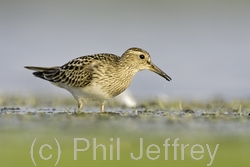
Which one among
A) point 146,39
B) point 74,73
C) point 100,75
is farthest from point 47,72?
point 146,39

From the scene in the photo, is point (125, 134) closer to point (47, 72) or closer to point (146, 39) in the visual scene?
point (47, 72)

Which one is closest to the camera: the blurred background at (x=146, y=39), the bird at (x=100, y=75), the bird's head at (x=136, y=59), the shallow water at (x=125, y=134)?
the shallow water at (x=125, y=134)

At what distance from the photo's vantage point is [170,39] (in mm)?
30859

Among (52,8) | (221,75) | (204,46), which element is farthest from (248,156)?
(52,8)

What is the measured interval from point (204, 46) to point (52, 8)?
11906 mm

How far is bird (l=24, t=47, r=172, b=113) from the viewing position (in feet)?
46.6

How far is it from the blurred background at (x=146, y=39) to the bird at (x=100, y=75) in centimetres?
331

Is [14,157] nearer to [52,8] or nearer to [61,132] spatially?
[61,132]

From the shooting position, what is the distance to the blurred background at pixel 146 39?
21.7 metres

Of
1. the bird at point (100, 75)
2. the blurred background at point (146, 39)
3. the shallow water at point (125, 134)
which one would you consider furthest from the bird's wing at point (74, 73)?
the blurred background at point (146, 39)

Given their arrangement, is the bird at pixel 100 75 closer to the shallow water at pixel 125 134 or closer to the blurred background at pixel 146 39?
the shallow water at pixel 125 134

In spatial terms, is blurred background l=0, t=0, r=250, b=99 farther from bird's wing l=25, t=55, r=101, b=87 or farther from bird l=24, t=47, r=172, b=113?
bird l=24, t=47, r=172, b=113

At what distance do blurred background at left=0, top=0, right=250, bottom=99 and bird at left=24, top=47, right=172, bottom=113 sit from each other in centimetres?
331

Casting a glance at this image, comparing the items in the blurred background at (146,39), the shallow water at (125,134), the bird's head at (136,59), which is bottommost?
the shallow water at (125,134)
